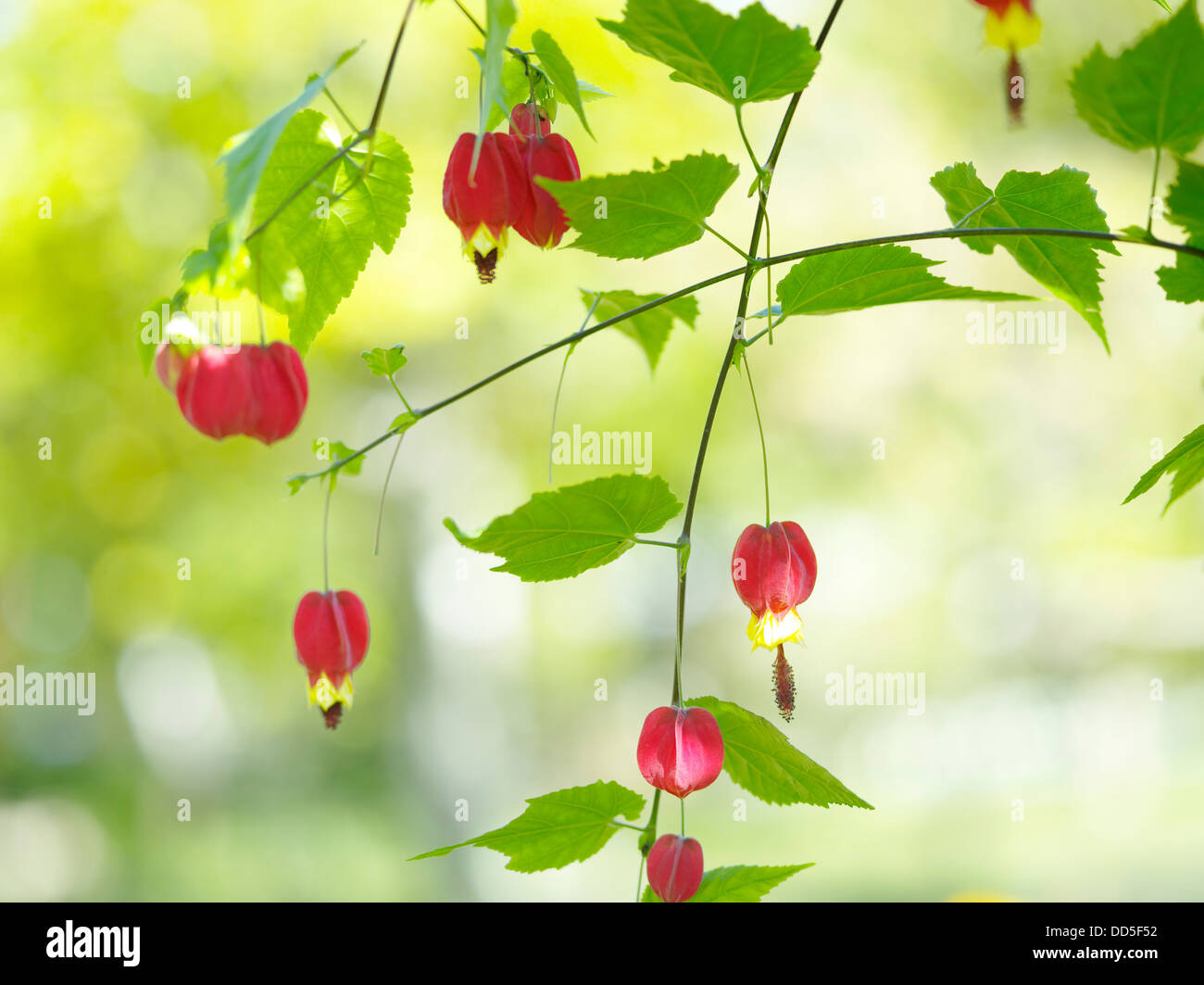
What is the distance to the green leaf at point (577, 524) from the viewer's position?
367 mm

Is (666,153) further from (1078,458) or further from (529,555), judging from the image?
(529,555)

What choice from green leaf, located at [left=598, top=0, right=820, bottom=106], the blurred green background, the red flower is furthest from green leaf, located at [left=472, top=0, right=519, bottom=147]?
the blurred green background

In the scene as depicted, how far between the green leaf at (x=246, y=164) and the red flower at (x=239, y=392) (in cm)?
9

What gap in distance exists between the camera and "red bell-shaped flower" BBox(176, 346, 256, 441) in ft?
1.22

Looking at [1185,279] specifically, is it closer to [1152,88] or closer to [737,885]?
[1152,88]

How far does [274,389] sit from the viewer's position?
380 mm

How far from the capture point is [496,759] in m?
3.38

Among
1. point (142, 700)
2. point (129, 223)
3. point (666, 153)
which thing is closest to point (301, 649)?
point (666, 153)

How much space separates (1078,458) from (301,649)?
3.66m

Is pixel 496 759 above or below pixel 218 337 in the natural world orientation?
below

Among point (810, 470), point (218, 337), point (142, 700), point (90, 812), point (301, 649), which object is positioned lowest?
point (90, 812)

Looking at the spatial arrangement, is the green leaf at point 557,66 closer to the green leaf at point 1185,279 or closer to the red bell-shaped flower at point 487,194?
the red bell-shaped flower at point 487,194

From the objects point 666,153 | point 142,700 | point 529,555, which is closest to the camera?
point 529,555
